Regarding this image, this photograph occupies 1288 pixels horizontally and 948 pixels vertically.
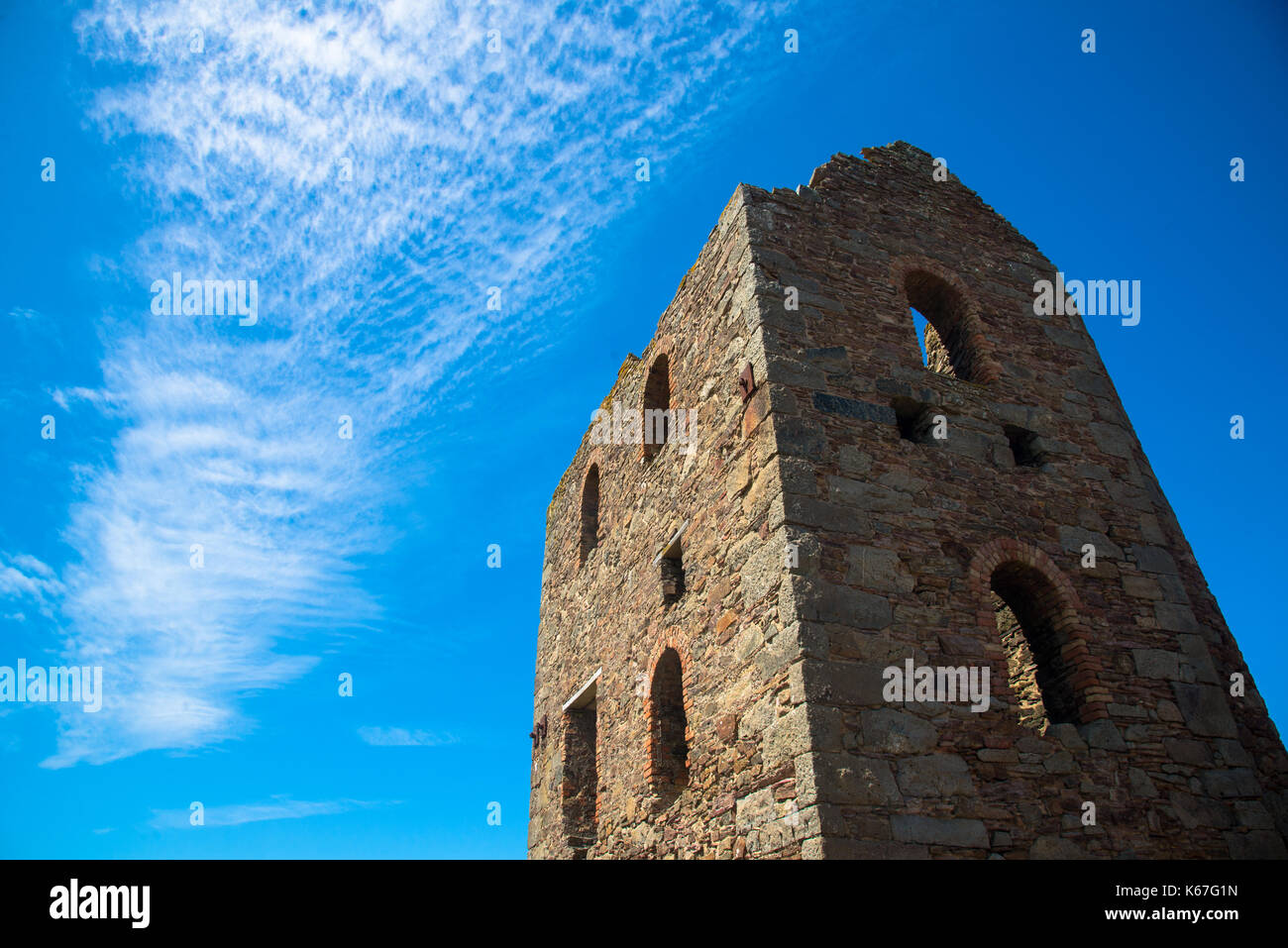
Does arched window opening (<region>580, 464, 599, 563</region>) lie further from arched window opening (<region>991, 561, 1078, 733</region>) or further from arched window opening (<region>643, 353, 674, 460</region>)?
arched window opening (<region>991, 561, 1078, 733</region>)

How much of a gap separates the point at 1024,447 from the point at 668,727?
4750 mm

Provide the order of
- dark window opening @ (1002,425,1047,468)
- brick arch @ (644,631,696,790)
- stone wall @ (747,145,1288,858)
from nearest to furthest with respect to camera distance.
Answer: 1. stone wall @ (747,145,1288,858)
2. brick arch @ (644,631,696,790)
3. dark window opening @ (1002,425,1047,468)

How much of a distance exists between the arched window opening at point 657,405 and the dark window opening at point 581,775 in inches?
134

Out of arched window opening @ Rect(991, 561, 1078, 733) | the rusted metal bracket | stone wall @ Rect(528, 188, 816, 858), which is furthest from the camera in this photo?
the rusted metal bracket

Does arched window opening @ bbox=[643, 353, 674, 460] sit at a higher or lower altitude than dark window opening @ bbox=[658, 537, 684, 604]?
higher

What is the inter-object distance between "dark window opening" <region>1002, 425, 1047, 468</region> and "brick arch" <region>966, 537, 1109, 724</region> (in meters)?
1.15

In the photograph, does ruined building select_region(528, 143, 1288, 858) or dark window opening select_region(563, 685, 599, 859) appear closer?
ruined building select_region(528, 143, 1288, 858)

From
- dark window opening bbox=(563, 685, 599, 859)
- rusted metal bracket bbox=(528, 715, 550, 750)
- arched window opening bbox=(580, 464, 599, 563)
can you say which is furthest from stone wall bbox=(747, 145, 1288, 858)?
rusted metal bracket bbox=(528, 715, 550, 750)

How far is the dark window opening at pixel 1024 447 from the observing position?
766 cm

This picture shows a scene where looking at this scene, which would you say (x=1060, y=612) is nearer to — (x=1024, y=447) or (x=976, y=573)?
(x=976, y=573)

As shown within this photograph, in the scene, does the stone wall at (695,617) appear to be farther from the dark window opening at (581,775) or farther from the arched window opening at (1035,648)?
→ the arched window opening at (1035,648)

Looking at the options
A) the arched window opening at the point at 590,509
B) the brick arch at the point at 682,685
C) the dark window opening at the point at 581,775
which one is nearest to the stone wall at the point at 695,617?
the brick arch at the point at 682,685

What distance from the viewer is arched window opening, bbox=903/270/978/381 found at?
8500 mm
